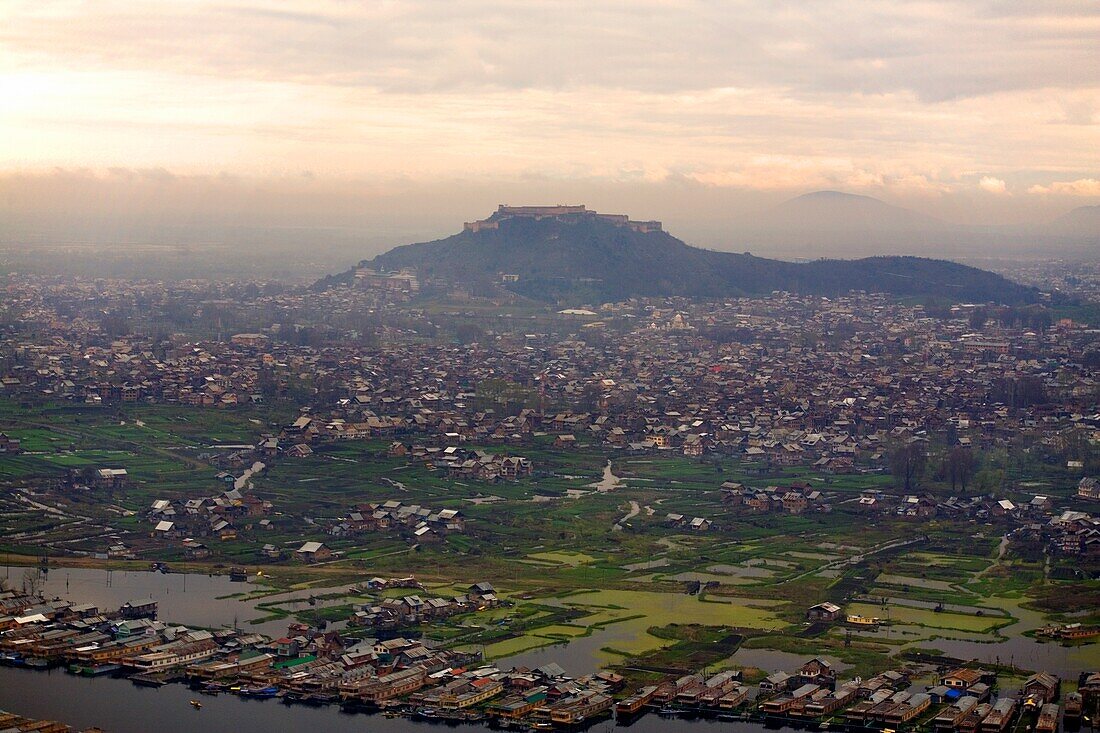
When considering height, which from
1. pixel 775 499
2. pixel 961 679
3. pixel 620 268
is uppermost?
pixel 620 268

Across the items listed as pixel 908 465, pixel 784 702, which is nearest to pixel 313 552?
pixel 784 702

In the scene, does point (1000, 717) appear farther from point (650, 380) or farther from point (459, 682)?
point (650, 380)

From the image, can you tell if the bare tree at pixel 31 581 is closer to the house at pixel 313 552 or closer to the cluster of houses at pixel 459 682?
the cluster of houses at pixel 459 682

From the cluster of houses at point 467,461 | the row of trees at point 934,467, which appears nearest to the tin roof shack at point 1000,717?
the row of trees at point 934,467

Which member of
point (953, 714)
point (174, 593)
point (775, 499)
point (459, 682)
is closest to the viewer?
point (953, 714)

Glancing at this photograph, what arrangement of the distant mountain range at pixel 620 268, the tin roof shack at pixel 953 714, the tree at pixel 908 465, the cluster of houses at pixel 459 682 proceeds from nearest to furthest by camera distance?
the tin roof shack at pixel 953 714
the cluster of houses at pixel 459 682
the tree at pixel 908 465
the distant mountain range at pixel 620 268
